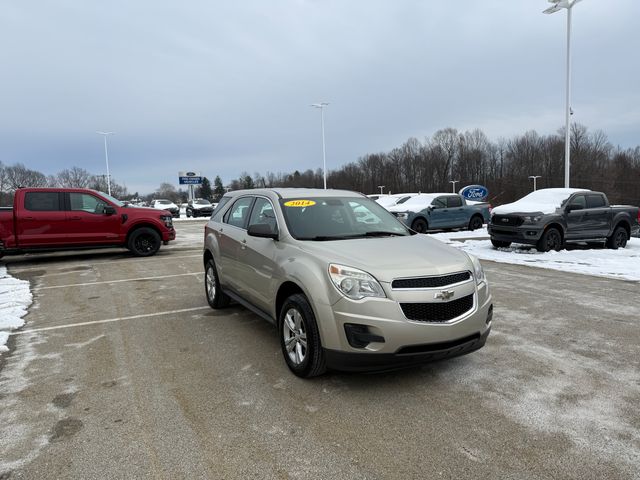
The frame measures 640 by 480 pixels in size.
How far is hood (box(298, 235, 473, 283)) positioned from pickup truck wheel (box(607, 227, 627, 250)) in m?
11.5

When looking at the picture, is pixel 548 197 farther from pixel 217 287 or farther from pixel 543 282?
pixel 217 287

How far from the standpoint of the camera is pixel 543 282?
8.15 metres

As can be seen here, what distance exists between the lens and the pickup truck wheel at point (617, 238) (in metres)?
13.0

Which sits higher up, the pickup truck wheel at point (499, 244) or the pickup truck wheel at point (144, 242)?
the pickup truck wheel at point (144, 242)

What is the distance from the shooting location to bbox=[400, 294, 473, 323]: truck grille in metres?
3.35

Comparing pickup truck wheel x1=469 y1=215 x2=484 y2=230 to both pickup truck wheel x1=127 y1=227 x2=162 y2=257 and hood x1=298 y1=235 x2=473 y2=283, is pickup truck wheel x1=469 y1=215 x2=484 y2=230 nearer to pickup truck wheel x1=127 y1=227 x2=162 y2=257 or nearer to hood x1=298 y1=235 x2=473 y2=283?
pickup truck wheel x1=127 y1=227 x2=162 y2=257

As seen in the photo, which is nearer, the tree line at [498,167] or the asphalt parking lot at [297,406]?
the asphalt parking lot at [297,406]

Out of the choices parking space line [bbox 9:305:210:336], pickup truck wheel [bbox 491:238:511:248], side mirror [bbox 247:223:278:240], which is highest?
side mirror [bbox 247:223:278:240]

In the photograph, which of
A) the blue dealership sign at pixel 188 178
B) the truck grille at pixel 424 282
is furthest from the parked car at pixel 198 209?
the truck grille at pixel 424 282

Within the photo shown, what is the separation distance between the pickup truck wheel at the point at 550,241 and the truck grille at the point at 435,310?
374 inches

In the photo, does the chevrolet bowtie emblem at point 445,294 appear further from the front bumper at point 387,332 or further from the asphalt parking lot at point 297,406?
the asphalt parking lot at point 297,406

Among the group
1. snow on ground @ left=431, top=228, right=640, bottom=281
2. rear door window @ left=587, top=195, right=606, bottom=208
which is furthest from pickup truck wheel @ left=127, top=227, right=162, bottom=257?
rear door window @ left=587, top=195, right=606, bottom=208

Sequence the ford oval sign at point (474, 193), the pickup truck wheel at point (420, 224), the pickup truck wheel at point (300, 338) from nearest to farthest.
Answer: the pickup truck wheel at point (300, 338) → the pickup truck wheel at point (420, 224) → the ford oval sign at point (474, 193)

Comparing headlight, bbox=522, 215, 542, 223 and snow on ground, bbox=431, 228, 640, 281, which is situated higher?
headlight, bbox=522, 215, 542, 223
